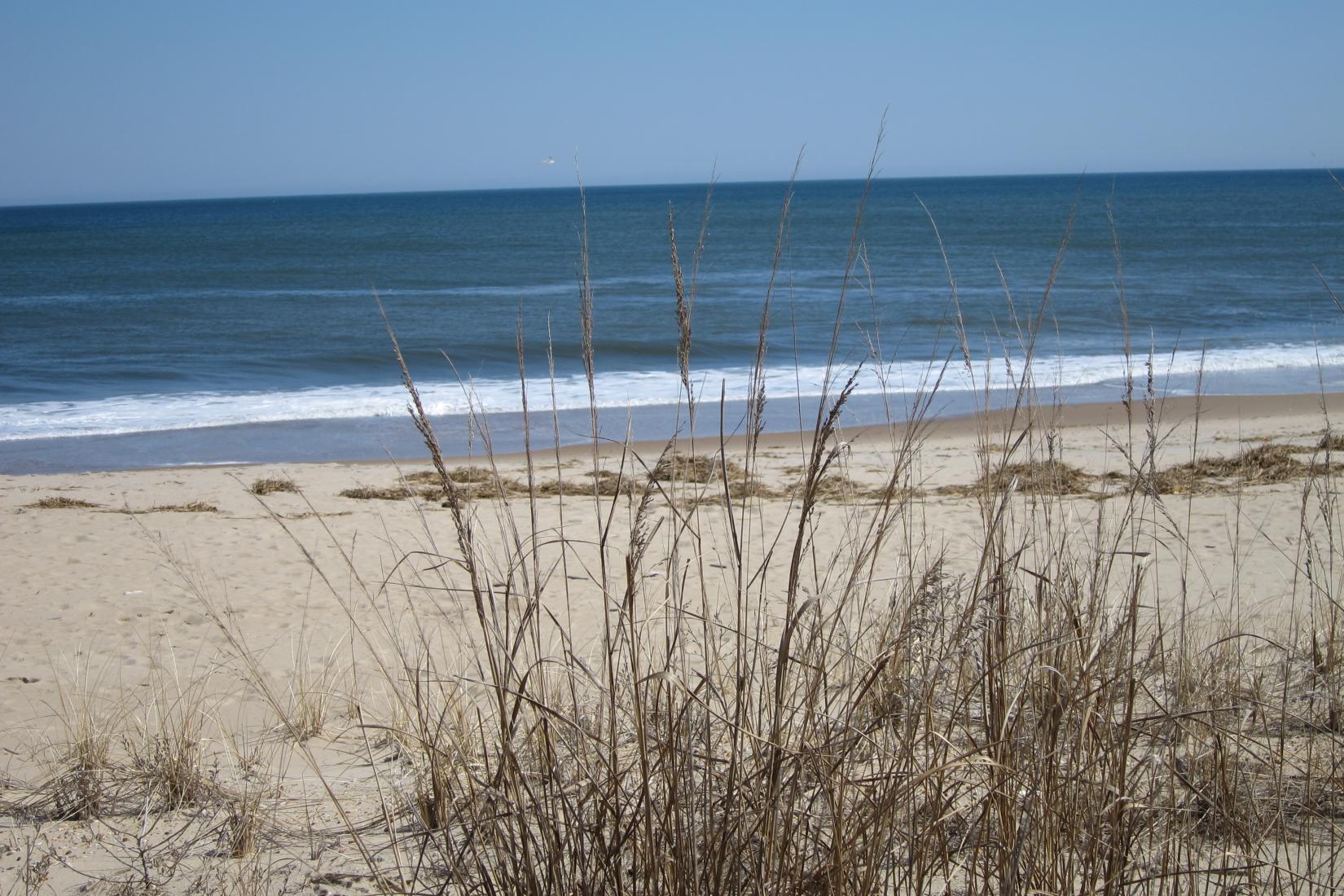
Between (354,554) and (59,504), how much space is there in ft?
18.9

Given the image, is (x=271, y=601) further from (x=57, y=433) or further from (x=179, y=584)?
(x=57, y=433)

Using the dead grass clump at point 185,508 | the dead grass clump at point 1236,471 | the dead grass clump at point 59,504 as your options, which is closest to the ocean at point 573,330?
the dead grass clump at point 1236,471

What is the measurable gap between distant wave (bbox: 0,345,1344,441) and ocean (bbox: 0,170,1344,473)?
7 centimetres

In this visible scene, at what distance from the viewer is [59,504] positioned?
8.76 m

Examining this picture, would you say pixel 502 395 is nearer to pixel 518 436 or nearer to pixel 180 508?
pixel 518 436

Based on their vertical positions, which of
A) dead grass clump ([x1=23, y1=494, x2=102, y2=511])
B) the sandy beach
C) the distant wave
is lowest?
the sandy beach

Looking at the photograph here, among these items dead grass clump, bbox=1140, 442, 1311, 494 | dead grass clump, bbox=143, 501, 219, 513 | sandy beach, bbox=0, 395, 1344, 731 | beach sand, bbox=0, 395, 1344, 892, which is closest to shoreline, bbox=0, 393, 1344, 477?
sandy beach, bbox=0, 395, 1344, 731

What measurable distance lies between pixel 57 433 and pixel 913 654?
1414cm

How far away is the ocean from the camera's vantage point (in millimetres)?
12701

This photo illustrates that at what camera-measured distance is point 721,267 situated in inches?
1448

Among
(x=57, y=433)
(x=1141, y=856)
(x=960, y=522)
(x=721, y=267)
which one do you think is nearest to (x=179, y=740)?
(x=1141, y=856)

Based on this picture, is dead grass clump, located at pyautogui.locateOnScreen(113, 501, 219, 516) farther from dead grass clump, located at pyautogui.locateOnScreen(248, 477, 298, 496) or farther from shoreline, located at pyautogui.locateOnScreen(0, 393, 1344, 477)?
shoreline, located at pyautogui.locateOnScreen(0, 393, 1344, 477)

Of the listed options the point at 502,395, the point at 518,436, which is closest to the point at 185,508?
the point at 518,436

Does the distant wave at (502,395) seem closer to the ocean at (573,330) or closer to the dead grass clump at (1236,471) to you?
the ocean at (573,330)
